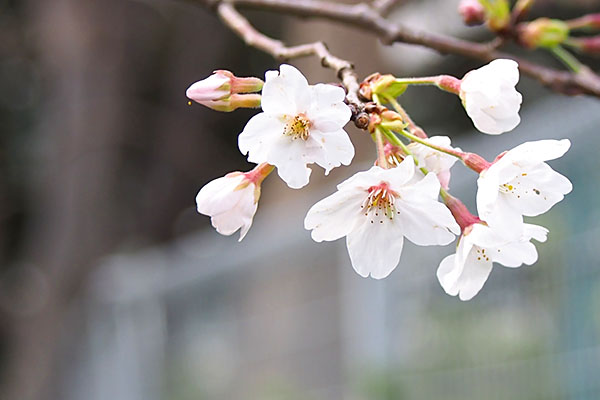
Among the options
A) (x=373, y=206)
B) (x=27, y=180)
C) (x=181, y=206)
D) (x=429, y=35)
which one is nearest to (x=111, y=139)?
(x=181, y=206)

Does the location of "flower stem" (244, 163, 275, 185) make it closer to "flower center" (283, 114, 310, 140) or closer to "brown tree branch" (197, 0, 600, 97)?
"flower center" (283, 114, 310, 140)

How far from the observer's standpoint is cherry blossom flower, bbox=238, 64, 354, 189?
57 cm

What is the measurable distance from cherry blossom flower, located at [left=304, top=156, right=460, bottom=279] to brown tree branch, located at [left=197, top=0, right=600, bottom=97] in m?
0.37

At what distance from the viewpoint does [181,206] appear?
441 centimetres

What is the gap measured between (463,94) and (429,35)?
0.38 m

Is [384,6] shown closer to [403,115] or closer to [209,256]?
[403,115]

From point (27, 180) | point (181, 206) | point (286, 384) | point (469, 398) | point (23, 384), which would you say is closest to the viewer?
point (469, 398)

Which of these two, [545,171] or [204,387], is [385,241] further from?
[204,387]

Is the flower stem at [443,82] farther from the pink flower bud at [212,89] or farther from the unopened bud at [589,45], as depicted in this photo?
the unopened bud at [589,45]

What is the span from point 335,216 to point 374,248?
40mm

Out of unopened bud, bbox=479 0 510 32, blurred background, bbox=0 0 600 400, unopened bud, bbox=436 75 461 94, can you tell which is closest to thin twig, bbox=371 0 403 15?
unopened bud, bbox=479 0 510 32

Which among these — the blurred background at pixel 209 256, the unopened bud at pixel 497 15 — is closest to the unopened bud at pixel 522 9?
the unopened bud at pixel 497 15

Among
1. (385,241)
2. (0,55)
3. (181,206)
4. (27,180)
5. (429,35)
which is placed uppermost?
(0,55)

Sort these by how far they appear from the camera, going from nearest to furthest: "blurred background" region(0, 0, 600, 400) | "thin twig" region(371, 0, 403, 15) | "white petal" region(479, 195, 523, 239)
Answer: "white petal" region(479, 195, 523, 239)
"thin twig" region(371, 0, 403, 15)
"blurred background" region(0, 0, 600, 400)
